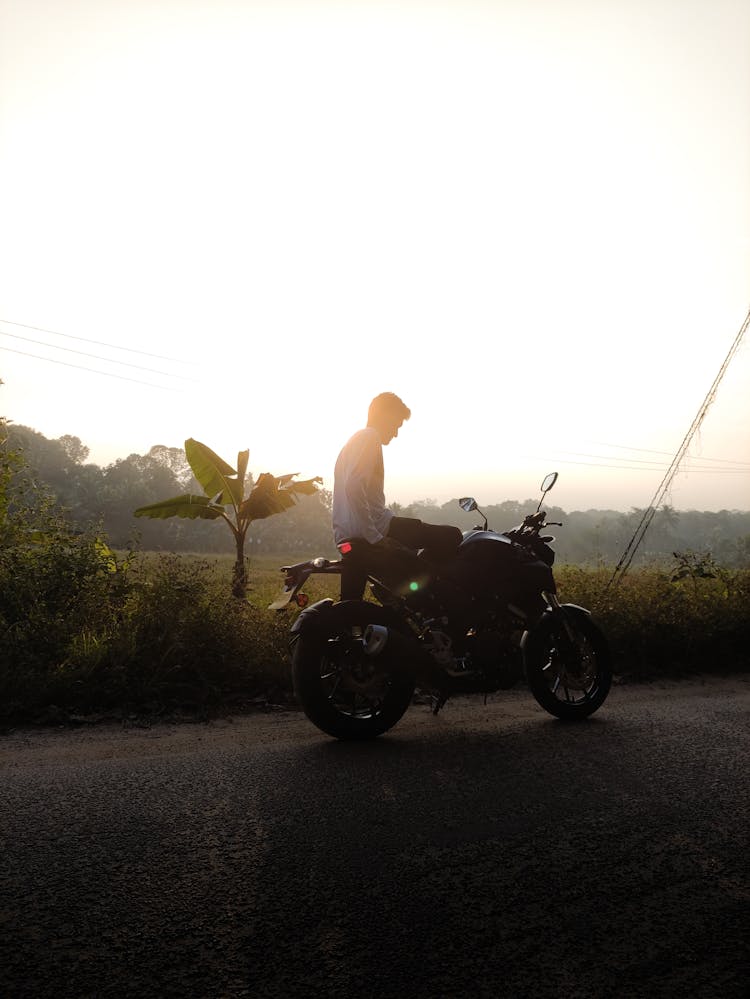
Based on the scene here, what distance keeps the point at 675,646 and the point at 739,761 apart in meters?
3.67

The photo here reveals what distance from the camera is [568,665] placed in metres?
5.41

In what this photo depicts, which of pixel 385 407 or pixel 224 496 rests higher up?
pixel 385 407

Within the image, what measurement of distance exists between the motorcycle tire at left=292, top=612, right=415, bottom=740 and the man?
0.40 meters

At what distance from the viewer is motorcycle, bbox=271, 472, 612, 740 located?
15.4 ft

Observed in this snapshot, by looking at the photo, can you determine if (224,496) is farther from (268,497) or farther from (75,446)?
(75,446)

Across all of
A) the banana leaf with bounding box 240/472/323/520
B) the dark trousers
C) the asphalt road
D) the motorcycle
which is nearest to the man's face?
the dark trousers

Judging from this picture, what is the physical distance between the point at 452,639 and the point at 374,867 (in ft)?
7.70

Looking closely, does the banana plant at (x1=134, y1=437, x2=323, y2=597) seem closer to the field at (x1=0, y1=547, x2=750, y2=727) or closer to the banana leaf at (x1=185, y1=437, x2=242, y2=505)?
the banana leaf at (x1=185, y1=437, x2=242, y2=505)

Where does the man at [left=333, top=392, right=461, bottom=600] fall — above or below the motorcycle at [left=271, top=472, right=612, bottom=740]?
above

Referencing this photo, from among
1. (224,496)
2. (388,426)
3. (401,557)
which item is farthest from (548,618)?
(224,496)

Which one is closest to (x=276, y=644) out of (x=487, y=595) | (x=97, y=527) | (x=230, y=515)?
(x=487, y=595)

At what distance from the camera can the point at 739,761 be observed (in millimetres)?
4367

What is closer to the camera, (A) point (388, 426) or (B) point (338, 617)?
(B) point (338, 617)

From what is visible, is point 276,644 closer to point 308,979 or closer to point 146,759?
point 146,759
